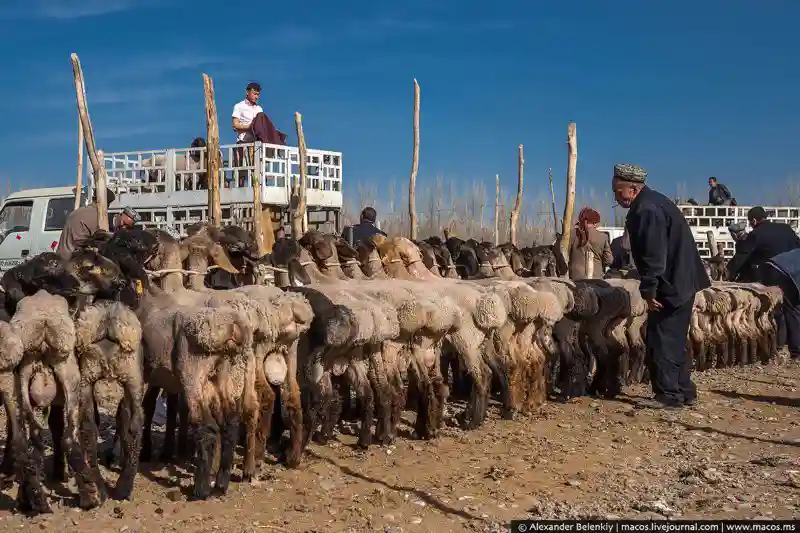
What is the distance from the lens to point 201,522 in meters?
5.89

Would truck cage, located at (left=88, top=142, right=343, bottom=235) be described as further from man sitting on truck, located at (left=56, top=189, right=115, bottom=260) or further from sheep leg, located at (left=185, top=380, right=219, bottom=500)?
sheep leg, located at (left=185, top=380, right=219, bottom=500)

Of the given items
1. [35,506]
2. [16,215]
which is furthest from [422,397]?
[16,215]

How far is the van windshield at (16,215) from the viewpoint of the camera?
593 inches

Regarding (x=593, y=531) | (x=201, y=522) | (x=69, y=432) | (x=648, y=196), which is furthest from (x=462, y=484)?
(x=648, y=196)

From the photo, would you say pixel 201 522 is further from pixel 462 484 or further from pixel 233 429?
pixel 462 484

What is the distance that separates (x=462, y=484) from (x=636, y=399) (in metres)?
4.41

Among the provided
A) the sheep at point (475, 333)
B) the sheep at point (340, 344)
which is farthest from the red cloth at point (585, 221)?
the sheep at point (340, 344)

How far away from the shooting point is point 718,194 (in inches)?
1009

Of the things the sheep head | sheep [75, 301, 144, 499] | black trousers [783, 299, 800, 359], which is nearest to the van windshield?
the sheep head

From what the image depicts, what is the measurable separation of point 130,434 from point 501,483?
269 cm

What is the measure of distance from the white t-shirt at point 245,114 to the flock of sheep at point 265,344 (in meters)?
5.75

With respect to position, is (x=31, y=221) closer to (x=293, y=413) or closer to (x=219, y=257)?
(x=219, y=257)

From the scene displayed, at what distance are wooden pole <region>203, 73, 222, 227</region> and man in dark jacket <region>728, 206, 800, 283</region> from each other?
8306 mm

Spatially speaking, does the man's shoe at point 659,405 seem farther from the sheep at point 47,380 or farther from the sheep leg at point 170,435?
the sheep at point 47,380
